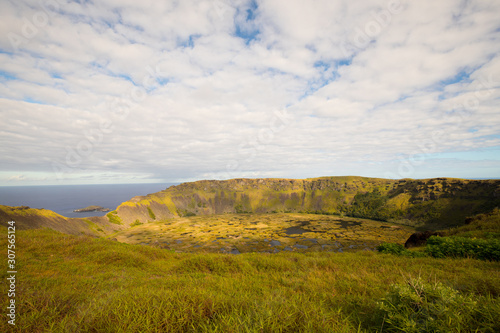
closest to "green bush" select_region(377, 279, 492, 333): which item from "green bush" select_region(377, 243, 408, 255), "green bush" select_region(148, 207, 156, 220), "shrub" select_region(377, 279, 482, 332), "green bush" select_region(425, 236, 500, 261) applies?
"shrub" select_region(377, 279, 482, 332)

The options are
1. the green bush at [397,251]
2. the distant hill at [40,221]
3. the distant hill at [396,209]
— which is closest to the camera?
the green bush at [397,251]

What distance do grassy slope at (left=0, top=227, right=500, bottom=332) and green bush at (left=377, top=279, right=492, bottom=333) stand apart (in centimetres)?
17

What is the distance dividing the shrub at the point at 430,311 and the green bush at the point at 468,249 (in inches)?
571

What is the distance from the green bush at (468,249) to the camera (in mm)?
Result: 12273

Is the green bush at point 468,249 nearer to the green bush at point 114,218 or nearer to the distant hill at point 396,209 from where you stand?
the distant hill at point 396,209

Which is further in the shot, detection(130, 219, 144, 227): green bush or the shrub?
detection(130, 219, 144, 227): green bush

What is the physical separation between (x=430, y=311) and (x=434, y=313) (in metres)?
0.17

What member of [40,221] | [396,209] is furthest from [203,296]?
[396,209]

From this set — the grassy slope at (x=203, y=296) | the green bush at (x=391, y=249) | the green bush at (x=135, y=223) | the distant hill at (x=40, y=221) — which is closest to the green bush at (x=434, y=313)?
the grassy slope at (x=203, y=296)

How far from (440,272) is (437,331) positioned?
32.0 feet

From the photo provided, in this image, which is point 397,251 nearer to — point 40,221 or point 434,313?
point 434,313

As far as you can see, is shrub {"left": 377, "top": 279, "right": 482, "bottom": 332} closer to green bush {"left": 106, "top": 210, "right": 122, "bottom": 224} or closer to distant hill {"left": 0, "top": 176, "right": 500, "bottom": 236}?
distant hill {"left": 0, "top": 176, "right": 500, "bottom": 236}

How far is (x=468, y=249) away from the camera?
43.9ft

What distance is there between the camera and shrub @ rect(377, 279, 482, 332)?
10.6 ft
